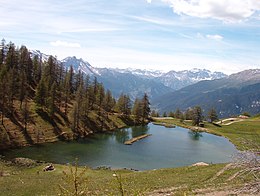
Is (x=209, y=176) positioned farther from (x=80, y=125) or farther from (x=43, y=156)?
(x=80, y=125)

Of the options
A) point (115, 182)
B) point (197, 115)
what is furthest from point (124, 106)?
point (115, 182)

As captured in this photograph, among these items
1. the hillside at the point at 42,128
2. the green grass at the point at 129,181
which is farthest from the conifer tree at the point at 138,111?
the green grass at the point at 129,181

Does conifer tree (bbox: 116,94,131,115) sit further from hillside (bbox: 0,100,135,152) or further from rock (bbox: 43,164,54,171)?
rock (bbox: 43,164,54,171)

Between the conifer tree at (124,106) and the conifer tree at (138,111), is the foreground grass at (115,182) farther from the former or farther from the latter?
the conifer tree at (124,106)

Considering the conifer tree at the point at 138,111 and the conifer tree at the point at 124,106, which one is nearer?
the conifer tree at the point at 138,111

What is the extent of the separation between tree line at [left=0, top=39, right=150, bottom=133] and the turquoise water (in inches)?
598

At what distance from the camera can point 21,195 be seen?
36719mm

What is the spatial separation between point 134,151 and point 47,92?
4309 centimetres

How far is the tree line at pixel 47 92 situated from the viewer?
333 feet

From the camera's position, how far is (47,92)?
11156cm

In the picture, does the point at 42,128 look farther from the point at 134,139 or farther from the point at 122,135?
the point at 122,135

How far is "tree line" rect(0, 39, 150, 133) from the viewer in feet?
333

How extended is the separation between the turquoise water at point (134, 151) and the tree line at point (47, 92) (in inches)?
598

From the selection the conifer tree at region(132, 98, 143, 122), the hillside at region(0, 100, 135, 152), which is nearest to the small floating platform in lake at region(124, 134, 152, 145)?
the hillside at region(0, 100, 135, 152)
